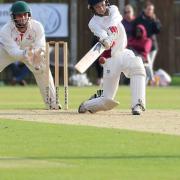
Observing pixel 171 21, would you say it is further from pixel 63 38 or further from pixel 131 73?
pixel 131 73

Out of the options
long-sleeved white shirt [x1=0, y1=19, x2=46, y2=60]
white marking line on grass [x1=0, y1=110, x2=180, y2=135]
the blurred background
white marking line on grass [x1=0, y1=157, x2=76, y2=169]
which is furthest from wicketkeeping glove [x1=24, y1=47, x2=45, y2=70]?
the blurred background

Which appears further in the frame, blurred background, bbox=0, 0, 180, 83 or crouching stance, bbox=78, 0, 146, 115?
blurred background, bbox=0, 0, 180, 83

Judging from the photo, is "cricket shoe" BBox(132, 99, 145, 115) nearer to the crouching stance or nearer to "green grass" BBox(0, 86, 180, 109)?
the crouching stance

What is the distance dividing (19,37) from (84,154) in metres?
5.34

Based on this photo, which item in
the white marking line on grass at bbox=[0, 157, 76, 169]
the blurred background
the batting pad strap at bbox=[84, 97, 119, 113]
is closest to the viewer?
the white marking line on grass at bbox=[0, 157, 76, 169]

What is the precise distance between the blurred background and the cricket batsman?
11.4 meters

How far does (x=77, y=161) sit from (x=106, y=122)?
3.51 meters

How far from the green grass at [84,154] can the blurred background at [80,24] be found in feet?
47.7

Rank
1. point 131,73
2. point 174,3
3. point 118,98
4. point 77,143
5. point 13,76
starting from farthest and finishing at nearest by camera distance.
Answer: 1. point 174,3
2. point 13,76
3. point 118,98
4. point 131,73
5. point 77,143

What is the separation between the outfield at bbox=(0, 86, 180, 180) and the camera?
331 inches

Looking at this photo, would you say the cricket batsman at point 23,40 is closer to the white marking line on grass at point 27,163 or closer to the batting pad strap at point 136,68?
the batting pad strap at point 136,68

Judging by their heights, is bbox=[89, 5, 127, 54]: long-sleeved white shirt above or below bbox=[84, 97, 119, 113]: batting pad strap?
above

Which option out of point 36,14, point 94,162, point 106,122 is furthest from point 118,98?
point 94,162

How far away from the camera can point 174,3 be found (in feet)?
90.7
